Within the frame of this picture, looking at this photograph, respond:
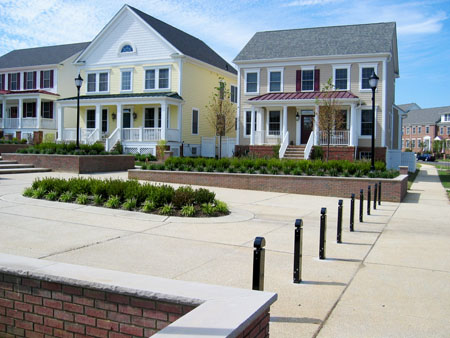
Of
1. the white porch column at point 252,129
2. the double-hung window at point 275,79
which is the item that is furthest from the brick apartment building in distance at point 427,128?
the white porch column at point 252,129

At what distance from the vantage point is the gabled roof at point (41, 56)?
4138 cm

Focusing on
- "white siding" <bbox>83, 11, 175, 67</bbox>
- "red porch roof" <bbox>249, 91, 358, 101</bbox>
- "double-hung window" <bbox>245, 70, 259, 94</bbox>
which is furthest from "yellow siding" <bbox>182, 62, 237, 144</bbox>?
"red porch roof" <bbox>249, 91, 358, 101</bbox>

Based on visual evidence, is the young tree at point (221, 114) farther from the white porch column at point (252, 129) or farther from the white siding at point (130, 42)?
the white siding at point (130, 42)

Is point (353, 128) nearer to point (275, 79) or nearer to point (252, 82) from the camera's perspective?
point (275, 79)

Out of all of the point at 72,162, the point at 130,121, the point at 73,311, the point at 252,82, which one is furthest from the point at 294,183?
the point at 130,121

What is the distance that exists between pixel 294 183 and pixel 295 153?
11884mm

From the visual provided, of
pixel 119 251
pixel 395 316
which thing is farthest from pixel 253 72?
pixel 395 316

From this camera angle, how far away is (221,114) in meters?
30.4

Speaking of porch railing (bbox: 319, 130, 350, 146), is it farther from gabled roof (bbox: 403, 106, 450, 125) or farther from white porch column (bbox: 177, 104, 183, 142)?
gabled roof (bbox: 403, 106, 450, 125)

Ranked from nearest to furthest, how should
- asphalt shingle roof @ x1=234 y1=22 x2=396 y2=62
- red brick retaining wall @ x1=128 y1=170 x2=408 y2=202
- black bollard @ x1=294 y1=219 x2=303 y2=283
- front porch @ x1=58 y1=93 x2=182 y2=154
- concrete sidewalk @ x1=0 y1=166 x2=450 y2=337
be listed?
concrete sidewalk @ x1=0 y1=166 x2=450 y2=337 → black bollard @ x1=294 y1=219 x2=303 y2=283 → red brick retaining wall @ x1=128 y1=170 x2=408 y2=202 → asphalt shingle roof @ x1=234 y1=22 x2=396 y2=62 → front porch @ x1=58 y1=93 x2=182 y2=154

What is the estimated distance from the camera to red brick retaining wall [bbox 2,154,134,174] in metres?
21.9

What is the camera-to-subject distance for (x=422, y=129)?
104688 millimetres

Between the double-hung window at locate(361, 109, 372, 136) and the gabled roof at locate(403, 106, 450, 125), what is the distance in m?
80.1

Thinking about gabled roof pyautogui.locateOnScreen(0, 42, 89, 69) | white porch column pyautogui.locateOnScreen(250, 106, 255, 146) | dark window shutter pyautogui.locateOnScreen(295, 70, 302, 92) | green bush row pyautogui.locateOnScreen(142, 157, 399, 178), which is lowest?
green bush row pyautogui.locateOnScreen(142, 157, 399, 178)
